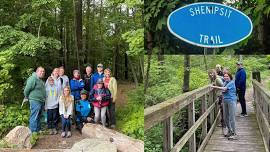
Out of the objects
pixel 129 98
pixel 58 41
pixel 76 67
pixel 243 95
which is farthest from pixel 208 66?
pixel 58 41

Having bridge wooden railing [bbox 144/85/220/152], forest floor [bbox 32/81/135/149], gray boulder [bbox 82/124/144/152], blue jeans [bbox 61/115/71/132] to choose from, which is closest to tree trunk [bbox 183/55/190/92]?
bridge wooden railing [bbox 144/85/220/152]

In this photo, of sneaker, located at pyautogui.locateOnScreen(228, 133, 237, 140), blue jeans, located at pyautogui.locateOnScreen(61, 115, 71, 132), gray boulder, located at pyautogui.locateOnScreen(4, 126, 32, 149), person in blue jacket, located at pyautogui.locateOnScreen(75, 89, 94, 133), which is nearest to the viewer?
sneaker, located at pyautogui.locateOnScreen(228, 133, 237, 140)

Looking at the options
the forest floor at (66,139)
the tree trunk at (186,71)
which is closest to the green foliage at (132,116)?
the forest floor at (66,139)

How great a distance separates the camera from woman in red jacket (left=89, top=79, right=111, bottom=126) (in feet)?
14.5

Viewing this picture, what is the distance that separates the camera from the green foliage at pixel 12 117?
4.97 m

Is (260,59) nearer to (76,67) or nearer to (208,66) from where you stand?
(208,66)

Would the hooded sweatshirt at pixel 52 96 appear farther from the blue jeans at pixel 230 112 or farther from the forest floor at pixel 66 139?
the blue jeans at pixel 230 112

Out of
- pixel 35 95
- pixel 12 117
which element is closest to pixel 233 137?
pixel 35 95

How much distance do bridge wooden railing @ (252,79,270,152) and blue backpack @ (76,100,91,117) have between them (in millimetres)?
2951

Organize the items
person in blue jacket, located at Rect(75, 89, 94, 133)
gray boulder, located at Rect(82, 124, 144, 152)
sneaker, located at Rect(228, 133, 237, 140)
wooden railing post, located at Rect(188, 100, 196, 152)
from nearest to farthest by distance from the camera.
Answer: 1. sneaker, located at Rect(228, 133, 237, 140)
2. wooden railing post, located at Rect(188, 100, 196, 152)
3. gray boulder, located at Rect(82, 124, 144, 152)
4. person in blue jacket, located at Rect(75, 89, 94, 133)

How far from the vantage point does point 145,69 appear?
1.95m

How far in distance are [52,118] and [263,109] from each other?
3.51m

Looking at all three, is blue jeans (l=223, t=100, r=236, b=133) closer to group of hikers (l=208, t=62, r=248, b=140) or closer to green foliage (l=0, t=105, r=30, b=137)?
group of hikers (l=208, t=62, r=248, b=140)

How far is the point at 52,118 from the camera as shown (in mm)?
4973
